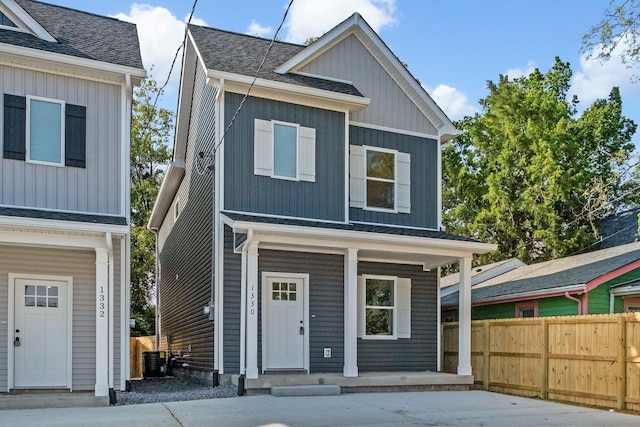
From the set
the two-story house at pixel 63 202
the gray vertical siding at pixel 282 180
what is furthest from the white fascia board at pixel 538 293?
the two-story house at pixel 63 202

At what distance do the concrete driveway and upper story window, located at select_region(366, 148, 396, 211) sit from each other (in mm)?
4492

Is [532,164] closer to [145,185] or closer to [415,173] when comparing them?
[415,173]

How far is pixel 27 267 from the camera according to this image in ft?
33.4

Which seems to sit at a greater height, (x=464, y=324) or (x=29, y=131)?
(x=29, y=131)

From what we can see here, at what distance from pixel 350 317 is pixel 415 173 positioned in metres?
4.04

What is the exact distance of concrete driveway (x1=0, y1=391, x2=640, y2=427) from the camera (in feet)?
25.8

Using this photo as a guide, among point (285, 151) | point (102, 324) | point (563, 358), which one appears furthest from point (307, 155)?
point (563, 358)

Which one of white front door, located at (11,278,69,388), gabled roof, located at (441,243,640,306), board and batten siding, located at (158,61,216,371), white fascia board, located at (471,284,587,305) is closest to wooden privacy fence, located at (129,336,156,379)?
board and batten siding, located at (158,61,216,371)

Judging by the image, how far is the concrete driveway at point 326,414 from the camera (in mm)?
7867

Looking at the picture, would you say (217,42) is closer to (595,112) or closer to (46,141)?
(46,141)

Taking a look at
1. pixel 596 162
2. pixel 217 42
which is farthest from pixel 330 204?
pixel 596 162

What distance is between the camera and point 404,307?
13195 millimetres

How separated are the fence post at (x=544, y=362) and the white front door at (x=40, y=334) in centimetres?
795

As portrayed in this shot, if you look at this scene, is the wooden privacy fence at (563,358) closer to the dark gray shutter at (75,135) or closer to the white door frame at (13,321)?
the white door frame at (13,321)
